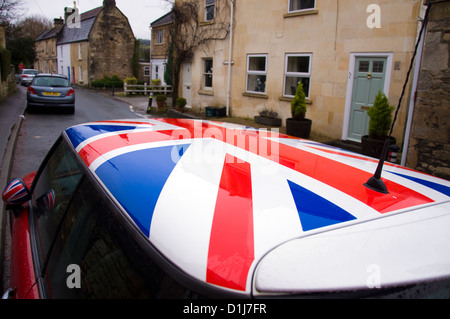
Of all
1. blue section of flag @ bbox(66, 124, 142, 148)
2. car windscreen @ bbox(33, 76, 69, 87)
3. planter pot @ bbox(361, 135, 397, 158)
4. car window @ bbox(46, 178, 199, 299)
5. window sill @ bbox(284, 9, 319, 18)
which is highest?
window sill @ bbox(284, 9, 319, 18)

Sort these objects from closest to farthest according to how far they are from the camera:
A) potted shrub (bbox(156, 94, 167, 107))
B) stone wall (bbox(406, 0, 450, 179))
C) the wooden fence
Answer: stone wall (bbox(406, 0, 450, 179))
potted shrub (bbox(156, 94, 167, 107))
the wooden fence

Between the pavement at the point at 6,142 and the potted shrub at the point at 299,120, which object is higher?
the potted shrub at the point at 299,120

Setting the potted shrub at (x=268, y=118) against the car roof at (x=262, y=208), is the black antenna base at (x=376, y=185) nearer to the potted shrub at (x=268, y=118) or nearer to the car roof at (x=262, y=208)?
the car roof at (x=262, y=208)

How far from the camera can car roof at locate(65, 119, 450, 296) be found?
995mm

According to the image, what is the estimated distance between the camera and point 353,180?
167 centimetres

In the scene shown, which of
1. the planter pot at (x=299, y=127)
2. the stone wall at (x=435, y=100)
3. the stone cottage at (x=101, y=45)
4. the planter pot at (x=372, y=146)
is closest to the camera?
the stone wall at (x=435, y=100)

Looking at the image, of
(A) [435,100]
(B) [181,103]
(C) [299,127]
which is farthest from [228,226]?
(B) [181,103]

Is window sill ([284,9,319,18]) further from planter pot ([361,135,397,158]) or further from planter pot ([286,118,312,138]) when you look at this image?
planter pot ([361,135,397,158])

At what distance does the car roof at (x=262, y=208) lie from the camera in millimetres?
995

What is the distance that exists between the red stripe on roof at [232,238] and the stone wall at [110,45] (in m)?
40.2

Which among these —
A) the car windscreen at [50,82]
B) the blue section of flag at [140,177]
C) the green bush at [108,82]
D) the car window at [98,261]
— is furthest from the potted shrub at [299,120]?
the green bush at [108,82]

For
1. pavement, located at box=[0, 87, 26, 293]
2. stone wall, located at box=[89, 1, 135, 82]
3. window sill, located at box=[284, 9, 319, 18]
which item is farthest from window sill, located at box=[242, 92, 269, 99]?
stone wall, located at box=[89, 1, 135, 82]

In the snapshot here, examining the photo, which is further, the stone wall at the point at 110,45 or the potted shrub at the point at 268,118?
the stone wall at the point at 110,45

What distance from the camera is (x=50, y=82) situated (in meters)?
16.8
